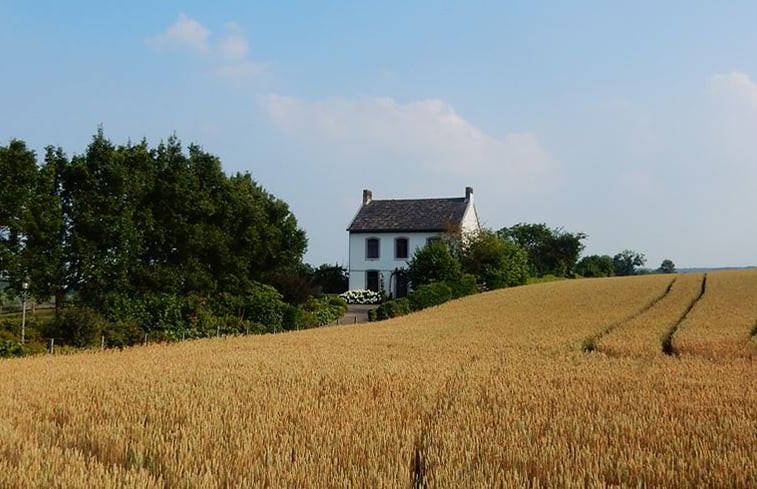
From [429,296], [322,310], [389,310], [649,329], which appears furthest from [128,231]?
[429,296]

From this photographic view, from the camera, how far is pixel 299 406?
7.46 m

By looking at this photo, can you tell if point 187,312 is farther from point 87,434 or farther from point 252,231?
point 87,434

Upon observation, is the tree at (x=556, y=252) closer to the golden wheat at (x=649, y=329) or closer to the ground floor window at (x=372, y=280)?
the ground floor window at (x=372, y=280)

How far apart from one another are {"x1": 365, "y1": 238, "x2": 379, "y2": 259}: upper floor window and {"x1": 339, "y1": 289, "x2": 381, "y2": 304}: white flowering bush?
14.0 feet

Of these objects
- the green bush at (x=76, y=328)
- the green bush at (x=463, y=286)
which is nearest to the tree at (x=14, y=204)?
the green bush at (x=76, y=328)

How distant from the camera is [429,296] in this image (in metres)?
36.8

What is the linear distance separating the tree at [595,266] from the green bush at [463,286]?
136 ft

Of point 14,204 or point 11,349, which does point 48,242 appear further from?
point 11,349

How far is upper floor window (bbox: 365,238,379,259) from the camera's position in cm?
5266

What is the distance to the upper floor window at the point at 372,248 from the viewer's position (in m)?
52.7

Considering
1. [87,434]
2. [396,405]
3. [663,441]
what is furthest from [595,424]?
[87,434]

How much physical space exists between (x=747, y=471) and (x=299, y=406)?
4.60 m

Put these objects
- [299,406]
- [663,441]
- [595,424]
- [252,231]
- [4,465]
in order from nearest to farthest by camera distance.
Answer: [4,465] < [663,441] < [595,424] < [299,406] < [252,231]

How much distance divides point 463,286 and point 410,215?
42.6 ft
